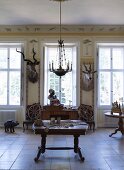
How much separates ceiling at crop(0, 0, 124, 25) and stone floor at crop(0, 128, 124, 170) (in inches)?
140

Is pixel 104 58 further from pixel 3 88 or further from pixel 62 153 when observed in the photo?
pixel 62 153

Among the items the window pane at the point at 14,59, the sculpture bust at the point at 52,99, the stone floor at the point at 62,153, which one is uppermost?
the window pane at the point at 14,59

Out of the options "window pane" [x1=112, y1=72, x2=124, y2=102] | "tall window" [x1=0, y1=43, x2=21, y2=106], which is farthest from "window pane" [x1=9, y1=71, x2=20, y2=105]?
"window pane" [x1=112, y1=72, x2=124, y2=102]

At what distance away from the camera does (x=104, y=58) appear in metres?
10.5

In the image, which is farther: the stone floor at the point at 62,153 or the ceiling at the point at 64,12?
the ceiling at the point at 64,12

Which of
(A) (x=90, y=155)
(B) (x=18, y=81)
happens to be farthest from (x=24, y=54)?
(A) (x=90, y=155)

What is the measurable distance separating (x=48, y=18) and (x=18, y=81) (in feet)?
8.49

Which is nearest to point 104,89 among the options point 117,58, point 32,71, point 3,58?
point 117,58

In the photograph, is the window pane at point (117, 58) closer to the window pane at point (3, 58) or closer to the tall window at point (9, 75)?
the tall window at point (9, 75)

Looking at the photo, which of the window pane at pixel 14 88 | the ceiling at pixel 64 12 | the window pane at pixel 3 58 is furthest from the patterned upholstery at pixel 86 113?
the window pane at pixel 3 58

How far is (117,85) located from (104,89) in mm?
495

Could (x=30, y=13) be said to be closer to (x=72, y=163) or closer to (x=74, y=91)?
(x=74, y=91)

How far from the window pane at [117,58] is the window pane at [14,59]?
3388 millimetres

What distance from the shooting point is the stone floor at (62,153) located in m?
5.23
